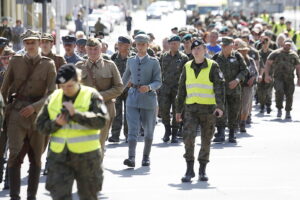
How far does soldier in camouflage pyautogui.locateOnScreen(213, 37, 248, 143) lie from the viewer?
1784 cm

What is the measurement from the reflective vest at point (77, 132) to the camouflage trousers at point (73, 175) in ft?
0.18

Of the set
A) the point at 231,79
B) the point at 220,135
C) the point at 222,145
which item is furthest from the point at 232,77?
the point at 222,145

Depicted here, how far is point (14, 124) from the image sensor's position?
12.1 m

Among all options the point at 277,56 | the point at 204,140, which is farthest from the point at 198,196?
the point at 277,56

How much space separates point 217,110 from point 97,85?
61.8 inches

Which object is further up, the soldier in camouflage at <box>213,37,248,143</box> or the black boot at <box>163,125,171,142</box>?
the soldier in camouflage at <box>213,37,248,143</box>

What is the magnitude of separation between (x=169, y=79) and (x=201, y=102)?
4745mm

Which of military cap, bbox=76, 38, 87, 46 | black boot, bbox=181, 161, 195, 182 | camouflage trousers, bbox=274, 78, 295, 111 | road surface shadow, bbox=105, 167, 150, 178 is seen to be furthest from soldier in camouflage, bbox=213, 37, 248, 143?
black boot, bbox=181, 161, 195, 182

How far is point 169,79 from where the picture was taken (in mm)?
18250

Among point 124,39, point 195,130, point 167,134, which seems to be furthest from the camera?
point 167,134

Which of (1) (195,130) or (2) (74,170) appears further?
(1) (195,130)

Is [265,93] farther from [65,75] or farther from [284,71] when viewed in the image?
[65,75]

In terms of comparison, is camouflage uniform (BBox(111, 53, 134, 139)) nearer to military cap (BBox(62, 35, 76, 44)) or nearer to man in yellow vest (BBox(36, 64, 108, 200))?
military cap (BBox(62, 35, 76, 44))

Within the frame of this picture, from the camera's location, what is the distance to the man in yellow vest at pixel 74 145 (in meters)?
9.43
